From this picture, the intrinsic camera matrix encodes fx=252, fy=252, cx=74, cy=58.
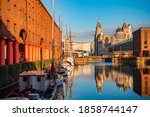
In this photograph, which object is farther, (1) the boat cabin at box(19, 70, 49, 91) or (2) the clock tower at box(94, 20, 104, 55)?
(2) the clock tower at box(94, 20, 104, 55)

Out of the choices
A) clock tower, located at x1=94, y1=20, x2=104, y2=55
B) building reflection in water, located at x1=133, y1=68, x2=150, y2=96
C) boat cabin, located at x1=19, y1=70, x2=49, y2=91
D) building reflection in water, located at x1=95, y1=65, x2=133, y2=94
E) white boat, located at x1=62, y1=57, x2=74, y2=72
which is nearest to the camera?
boat cabin, located at x1=19, y1=70, x2=49, y2=91

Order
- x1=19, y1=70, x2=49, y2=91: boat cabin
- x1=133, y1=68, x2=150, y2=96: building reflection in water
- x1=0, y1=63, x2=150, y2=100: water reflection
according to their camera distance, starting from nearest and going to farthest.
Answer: x1=19, y1=70, x2=49, y2=91: boat cabin, x1=0, y1=63, x2=150, y2=100: water reflection, x1=133, y1=68, x2=150, y2=96: building reflection in water

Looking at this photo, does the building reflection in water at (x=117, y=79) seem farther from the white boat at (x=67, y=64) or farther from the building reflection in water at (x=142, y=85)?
the white boat at (x=67, y=64)

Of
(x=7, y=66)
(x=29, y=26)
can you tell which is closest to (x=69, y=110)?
(x=7, y=66)

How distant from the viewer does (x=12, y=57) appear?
10.9 meters

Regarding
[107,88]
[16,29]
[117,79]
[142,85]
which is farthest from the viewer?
[117,79]

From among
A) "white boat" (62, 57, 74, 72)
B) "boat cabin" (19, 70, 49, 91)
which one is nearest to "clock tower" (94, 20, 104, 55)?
"white boat" (62, 57, 74, 72)

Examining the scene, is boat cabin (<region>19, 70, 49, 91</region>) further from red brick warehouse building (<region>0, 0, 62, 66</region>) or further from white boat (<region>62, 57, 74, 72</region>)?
white boat (<region>62, 57, 74, 72</region>)

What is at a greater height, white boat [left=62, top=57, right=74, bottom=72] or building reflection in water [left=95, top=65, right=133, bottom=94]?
white boat [left=62, top=57, right=74, bottom=72]

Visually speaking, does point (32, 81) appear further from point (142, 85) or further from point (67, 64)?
point (67, 64)

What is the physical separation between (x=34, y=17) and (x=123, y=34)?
60.8 metres

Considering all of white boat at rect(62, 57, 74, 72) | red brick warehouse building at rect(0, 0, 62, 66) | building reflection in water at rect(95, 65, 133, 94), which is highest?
red brick warehouse building at rect(0, 0, 62, 66)

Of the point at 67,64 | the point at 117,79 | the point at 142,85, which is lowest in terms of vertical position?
the point at 117,79

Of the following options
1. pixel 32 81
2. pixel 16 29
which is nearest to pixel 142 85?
pixel 16 29
